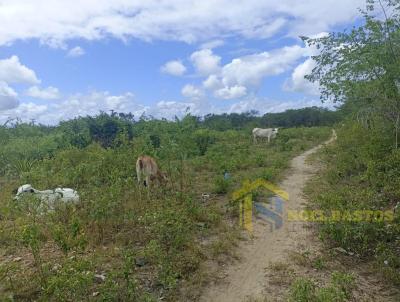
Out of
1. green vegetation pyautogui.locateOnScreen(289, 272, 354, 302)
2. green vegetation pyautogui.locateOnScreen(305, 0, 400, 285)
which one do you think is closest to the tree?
green vegetation pyautogui.locateOnScreen(305, 0, 400, 285)

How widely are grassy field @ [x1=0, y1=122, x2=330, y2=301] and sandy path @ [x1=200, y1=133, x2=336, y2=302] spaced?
233mm

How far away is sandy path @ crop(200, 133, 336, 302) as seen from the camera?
4.49 metres

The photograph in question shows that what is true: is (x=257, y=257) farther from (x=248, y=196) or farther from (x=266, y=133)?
(x=266, y=133)

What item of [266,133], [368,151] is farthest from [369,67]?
[266,133]

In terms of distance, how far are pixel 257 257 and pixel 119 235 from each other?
1.99 meters

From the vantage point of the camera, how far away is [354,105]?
1122 centimetres

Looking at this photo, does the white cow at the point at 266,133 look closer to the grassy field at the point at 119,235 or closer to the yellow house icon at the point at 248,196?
the grassy field at the point at 119,235

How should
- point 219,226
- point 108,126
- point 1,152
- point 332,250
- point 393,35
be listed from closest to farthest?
point 332,250 < point 219,226 < point 393,35 < point 1,152 < point 108,126

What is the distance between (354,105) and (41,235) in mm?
9096

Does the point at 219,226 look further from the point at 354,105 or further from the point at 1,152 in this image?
the point at 1,152

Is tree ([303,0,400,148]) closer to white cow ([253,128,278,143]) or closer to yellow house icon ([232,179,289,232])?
yellow house icon ([232,179,289,232])

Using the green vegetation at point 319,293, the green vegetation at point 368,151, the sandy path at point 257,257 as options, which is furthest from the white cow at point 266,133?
the green vegetation at point 319,293

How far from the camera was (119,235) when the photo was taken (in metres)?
5.66

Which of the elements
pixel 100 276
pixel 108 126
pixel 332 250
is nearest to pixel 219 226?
pixel 332 250
